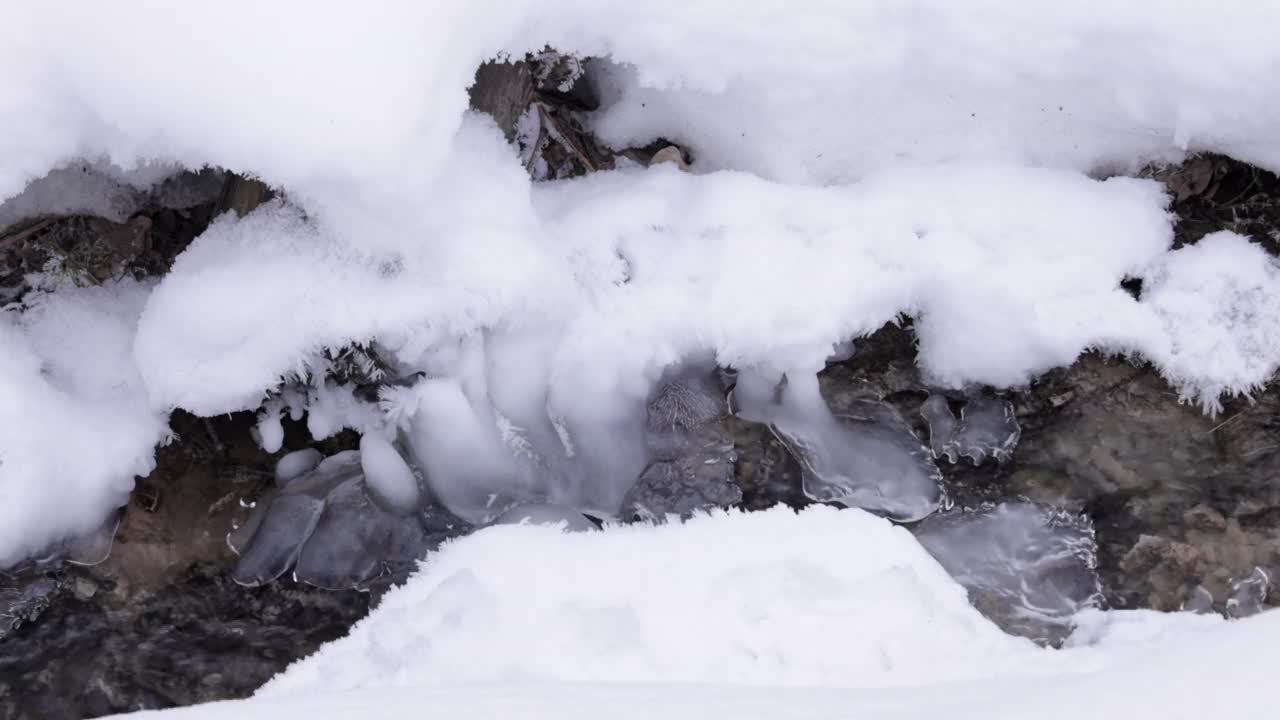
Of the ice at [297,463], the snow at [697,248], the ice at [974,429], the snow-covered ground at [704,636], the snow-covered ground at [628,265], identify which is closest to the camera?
the snow-covered ground at [704,636]

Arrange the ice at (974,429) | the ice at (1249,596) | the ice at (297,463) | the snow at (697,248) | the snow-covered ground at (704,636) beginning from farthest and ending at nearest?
1. the ice at (297,463)
2. the ice at (974,429)
3. the ice at (1249,596)
4. the snow at (697,248)
5. the snow-covered ground at (704,636)

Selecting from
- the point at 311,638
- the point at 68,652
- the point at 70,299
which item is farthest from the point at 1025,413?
the point at 68,652

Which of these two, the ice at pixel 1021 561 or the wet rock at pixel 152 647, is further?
the wet rock at pixel 152 647

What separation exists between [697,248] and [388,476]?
35.4 inches

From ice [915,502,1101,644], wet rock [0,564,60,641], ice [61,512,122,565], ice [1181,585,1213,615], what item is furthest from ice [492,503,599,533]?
ice [1181,585,1213,615]

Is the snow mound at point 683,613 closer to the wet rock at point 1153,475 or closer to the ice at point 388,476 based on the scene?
the ice at point 388,476

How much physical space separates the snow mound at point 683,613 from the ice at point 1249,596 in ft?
1.79

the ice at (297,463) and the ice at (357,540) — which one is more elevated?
the ice at (297,463)

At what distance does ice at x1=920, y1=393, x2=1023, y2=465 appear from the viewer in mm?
2100

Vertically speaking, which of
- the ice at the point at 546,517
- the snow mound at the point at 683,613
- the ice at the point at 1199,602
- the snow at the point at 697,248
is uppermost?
the snow at the point at 697,248

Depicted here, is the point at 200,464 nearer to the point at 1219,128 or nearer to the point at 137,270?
the point at 137,270

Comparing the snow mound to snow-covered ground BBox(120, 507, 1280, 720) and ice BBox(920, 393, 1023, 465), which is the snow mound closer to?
snow-covered ground BBox(120, 507, 1280, 720)

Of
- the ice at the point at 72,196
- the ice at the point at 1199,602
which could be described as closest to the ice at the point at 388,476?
the ice at the point at 72,196

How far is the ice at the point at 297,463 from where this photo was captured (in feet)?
7.23
